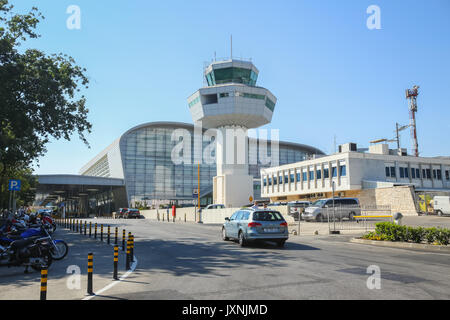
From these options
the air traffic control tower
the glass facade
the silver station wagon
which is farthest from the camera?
the glass facade

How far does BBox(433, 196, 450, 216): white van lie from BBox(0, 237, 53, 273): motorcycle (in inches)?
1297

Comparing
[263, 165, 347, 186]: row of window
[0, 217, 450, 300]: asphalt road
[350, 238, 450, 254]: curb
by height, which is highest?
[263, 165, 347, 186]: row of window

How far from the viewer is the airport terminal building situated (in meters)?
79.6

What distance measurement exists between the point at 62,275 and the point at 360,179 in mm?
44021

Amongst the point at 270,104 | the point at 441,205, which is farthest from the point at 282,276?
the point at 270,104

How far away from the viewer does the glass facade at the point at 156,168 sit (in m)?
79.9

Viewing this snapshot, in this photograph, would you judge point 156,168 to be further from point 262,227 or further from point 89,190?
point 262,227

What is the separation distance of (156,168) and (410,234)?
7204 cm

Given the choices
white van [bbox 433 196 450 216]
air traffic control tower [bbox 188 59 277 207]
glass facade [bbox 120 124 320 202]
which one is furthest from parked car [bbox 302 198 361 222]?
glass facade [bbox 120 124 320 202]

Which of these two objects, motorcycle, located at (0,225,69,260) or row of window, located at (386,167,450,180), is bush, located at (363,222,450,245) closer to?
motorcycle, located at (0,225,69,260)

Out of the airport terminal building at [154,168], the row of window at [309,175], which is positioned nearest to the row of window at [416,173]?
the row of window at [309,175]

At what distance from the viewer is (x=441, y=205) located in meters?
32.3

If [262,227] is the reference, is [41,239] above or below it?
above

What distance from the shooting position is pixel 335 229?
22.2m
